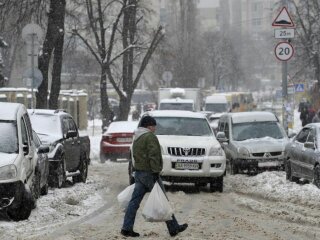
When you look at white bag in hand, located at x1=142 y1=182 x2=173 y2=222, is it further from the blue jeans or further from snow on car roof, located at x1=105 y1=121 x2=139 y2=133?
snow on car roof, located at x1=105 y1=121 x2=139 y2=133

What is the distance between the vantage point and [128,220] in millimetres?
10516

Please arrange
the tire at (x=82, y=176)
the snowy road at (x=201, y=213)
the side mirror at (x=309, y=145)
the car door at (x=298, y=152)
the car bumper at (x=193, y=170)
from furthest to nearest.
A: the tire at (x=82, y=176), the car door at (x=298, y=152), the side mirror at (x=309, y=145), the car bumper at (x=193, y=170), the snowy road at (x=201, y=213)

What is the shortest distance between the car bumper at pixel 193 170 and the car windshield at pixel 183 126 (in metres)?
1.38

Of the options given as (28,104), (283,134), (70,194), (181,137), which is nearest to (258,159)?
(283,134)

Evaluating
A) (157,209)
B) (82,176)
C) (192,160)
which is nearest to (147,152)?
(157,209)

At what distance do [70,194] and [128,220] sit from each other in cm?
536

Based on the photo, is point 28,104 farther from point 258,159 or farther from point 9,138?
point 9,138

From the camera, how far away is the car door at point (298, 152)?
59.5 ft

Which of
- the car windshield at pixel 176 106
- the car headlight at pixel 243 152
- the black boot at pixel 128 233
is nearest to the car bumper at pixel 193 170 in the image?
the car headlight at pixel 243 152

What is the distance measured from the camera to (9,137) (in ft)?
41.4

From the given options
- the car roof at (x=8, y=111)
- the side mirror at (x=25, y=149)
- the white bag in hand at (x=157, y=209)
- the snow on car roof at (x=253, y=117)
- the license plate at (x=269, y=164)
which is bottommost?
the license plate at (x=269, y=164)

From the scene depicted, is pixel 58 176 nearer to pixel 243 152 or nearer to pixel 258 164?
pixel 243 152

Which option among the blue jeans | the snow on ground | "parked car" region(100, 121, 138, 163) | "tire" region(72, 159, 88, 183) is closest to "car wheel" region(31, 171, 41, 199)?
the snow on ground

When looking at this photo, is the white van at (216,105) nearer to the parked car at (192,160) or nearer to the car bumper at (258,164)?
the car bumper at (258,164)
